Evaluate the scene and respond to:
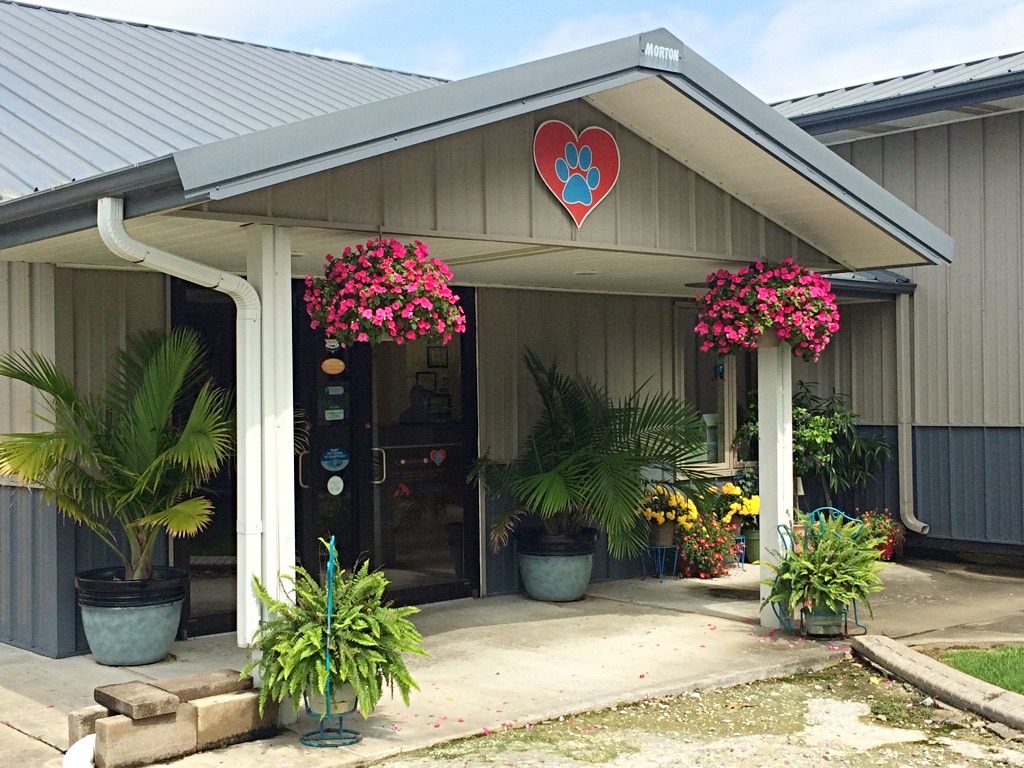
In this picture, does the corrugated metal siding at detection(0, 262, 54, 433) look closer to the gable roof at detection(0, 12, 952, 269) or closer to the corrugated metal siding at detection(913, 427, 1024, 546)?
the gable roof at detection(0, 12, 952, 269)

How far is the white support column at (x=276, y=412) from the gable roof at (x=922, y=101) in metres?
6.27

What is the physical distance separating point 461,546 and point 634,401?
71.0 inches

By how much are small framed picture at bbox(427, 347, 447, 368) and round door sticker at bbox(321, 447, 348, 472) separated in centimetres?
90

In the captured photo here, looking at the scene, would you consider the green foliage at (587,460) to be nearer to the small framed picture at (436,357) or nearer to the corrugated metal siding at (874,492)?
the small framed picture at (436,357)

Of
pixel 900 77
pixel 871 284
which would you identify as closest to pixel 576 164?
pixel 871 284

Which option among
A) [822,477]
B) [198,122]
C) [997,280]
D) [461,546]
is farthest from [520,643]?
[997,280]

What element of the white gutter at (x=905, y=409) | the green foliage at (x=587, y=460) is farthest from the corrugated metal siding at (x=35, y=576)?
the white gutter at (x=905, y=409)

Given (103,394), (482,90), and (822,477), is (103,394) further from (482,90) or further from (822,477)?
(822,477)

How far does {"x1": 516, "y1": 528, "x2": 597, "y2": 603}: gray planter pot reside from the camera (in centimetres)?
833

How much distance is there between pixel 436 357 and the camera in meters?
8.38

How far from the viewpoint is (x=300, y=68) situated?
9.70m

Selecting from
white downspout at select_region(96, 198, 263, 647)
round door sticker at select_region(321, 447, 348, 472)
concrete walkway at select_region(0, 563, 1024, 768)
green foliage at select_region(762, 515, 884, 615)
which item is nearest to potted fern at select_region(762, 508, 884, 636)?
green foliage at select_region(762, 515, 884, 615)

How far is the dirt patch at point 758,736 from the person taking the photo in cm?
495

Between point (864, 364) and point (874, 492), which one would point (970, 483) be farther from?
point (864, 364)
